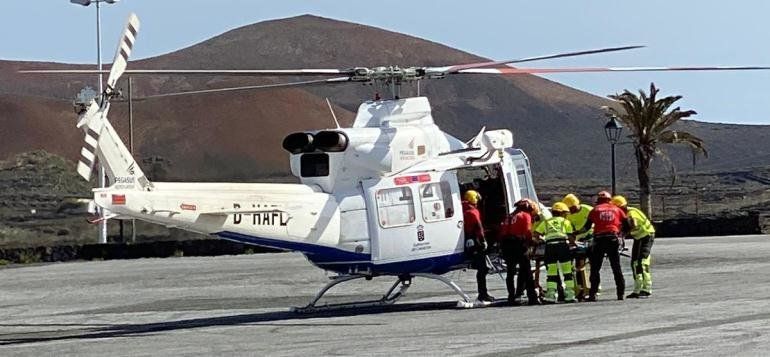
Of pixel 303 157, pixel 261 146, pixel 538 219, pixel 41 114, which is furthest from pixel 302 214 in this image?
pixel 41 114

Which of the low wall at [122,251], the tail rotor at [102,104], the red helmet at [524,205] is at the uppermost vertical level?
the tail rotor at [102,104]

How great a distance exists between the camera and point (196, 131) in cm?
5972

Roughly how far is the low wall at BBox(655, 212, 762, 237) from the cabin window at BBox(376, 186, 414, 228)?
28587mm

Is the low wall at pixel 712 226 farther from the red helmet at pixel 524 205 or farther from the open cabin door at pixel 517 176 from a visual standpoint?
the red helmet at pixel 524 205

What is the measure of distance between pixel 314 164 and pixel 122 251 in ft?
94.2

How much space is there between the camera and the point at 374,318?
2177cm

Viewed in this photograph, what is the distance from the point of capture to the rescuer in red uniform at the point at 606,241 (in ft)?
74.7

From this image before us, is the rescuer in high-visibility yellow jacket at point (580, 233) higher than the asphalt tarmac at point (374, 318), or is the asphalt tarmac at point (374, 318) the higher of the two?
the rescuer in high-visibility yellow jacket at point (580, 233)

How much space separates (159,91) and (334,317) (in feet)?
220

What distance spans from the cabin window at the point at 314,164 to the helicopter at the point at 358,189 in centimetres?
2

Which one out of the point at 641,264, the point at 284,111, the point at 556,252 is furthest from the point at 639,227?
the point at 284,111

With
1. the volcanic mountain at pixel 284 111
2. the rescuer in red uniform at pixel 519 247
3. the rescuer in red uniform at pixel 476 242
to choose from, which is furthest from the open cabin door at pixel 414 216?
the volcanic mountain at pixel 284 111

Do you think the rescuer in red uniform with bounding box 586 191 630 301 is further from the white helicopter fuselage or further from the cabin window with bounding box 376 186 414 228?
the cabin window with bounding box 376 186 414 228

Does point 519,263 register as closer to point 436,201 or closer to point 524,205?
point 524,205
